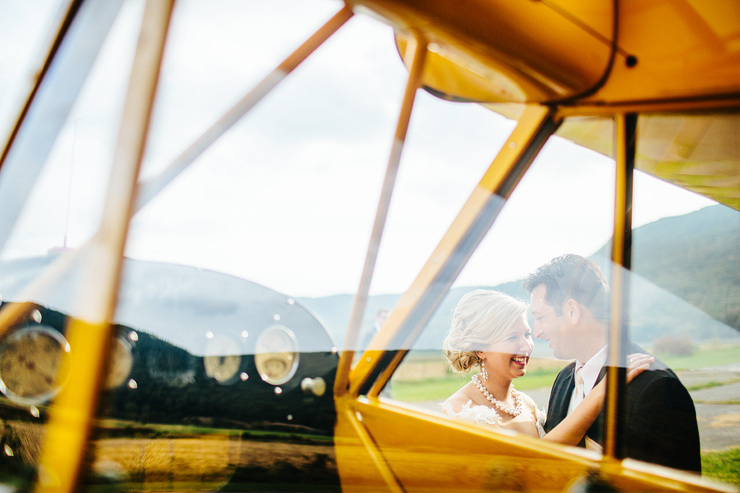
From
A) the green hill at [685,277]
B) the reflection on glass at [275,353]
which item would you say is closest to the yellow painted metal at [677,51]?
the green hill at [685,277]

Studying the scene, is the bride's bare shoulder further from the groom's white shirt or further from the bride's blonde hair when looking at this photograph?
the groom's white shirt

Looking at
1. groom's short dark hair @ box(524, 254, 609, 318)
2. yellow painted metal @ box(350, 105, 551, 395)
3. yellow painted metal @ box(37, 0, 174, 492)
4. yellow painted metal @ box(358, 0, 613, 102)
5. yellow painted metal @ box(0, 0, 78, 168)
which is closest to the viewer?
yellow painted metal @ box(37, 0, 174, 492)

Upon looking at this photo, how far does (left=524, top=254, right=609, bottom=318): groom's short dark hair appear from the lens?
1.39 metres

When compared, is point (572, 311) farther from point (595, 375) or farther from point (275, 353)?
point (275, 353)

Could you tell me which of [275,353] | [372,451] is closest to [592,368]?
[372,451]

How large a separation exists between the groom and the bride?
29mm

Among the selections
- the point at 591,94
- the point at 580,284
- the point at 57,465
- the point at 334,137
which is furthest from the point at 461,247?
the point at 57,465

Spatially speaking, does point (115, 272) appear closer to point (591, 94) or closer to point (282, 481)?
point (282, 481)

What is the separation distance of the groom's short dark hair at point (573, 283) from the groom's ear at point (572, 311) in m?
0.01

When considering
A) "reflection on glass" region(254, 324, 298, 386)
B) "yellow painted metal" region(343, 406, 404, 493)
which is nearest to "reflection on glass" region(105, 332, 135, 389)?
"reflection on glass" region(254, 324, 298, 386)

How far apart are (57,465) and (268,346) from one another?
0.55 metres

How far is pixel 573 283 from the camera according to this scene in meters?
1.43

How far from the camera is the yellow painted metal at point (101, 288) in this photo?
912 millimetres

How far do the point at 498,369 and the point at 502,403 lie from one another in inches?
4.2
